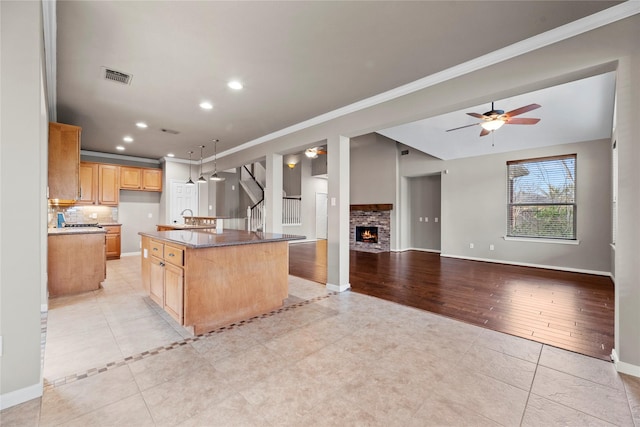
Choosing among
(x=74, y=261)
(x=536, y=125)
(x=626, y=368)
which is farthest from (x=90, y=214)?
(x=536, y=125)

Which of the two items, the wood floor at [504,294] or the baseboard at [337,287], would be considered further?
the baseboard at [337,287]

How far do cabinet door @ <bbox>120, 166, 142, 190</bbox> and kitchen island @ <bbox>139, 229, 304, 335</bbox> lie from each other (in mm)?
4769

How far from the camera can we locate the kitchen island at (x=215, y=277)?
8.85 feet

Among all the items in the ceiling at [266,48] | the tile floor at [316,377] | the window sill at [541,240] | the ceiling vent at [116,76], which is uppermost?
the ceiling at [266,48]

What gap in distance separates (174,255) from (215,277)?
469mm

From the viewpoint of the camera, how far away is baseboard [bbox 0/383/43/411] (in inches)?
66.2

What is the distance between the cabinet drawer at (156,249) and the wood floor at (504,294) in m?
2.50

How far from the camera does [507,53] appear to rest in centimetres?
265

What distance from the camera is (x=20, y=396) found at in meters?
1.73

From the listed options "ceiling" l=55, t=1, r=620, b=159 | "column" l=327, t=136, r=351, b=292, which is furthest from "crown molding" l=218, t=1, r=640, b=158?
"column" l=327, t=136, r=351, b=292

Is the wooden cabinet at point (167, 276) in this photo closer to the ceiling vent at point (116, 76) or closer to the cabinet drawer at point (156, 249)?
the cabinet drawer at point (156, 249)

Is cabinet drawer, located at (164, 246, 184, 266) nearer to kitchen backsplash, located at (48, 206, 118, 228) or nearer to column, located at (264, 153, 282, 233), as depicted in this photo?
column, located at (264, 153, 282, 233)

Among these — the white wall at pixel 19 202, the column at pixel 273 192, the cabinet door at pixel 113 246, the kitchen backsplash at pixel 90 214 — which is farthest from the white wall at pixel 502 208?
the kitchen backsplash at pixel 90 214

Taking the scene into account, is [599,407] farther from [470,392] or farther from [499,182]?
[499,182]
